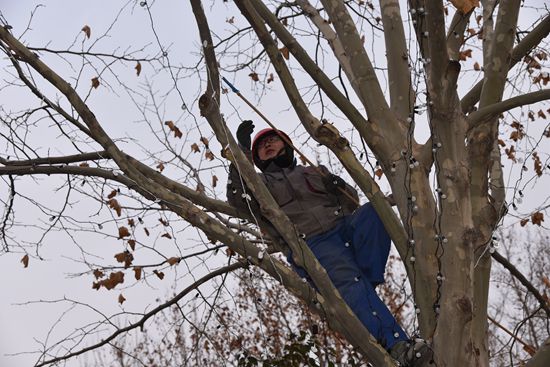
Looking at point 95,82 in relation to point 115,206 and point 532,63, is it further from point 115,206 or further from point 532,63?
point 532,63

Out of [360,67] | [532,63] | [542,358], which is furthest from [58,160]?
[532,63]

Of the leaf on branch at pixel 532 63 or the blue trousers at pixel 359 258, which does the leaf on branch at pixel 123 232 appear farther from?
the leaf on branch at pixel 532 63

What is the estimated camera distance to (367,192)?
3.39m

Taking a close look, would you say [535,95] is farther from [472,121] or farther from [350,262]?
[350,262]

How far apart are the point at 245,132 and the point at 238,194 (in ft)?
2.03

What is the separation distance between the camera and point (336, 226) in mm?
3986

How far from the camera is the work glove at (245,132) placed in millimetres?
4070

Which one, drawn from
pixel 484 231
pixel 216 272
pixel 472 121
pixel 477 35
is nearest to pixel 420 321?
pixel 484 231

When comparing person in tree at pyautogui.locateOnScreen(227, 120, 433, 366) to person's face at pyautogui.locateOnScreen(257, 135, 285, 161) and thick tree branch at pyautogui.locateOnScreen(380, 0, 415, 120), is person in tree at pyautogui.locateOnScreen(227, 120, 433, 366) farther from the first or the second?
thick tree branch at pyautogui.locateOnScreen(380, 0, 415, 120)

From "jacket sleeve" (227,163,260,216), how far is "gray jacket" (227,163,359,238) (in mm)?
486

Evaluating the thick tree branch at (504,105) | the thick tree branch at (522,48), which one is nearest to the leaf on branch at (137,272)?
the thick tree branch at (522,48)

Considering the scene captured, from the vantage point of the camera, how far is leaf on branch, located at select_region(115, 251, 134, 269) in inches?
200

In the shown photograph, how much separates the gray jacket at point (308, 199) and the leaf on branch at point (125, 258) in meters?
1.42

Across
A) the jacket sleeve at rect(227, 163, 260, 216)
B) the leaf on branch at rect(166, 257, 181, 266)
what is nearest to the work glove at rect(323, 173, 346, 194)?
the jacket sleeve at rect(227, 163, 260, 216)
